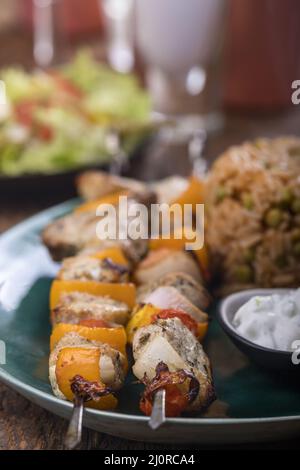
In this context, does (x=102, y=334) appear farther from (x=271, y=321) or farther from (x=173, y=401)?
(x=271, y=321)

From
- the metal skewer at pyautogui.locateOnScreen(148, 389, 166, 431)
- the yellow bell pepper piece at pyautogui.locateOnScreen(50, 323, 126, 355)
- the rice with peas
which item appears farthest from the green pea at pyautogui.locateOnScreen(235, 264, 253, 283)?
the metal skewer at pyautogui.locateOnScreen(148, 389, 166, 431)

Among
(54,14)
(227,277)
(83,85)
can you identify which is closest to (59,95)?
(83,85)

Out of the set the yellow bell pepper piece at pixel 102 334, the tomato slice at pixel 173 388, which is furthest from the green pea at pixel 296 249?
the tomato slice at pixel 173 388

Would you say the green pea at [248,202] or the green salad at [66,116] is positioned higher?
the green pea at [248,202]

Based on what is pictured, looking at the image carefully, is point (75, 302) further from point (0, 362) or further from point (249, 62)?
point (249, 62)

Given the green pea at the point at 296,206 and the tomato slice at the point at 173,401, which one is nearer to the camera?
the tomato slice at the point at 173,401

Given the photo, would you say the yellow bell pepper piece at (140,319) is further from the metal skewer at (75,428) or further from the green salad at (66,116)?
the green salad at (66,116)

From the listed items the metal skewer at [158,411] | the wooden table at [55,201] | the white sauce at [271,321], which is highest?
the metal skewer at [158,411]
